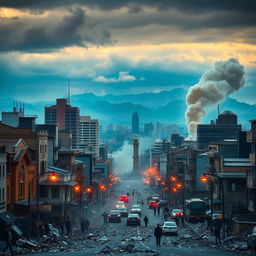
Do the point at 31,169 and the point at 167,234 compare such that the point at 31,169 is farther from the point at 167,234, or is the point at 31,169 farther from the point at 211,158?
the point at 211,158

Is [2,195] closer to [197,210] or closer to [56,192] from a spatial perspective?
[56,192]

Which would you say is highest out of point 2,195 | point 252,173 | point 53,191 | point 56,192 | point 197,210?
point 252,173

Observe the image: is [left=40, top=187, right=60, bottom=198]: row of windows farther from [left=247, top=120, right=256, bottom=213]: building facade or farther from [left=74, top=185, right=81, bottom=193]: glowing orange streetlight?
[left=247, top=120, right=256, bottom=213]: building facade

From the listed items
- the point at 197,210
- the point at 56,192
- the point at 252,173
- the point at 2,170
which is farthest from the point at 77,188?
the point at 2,170

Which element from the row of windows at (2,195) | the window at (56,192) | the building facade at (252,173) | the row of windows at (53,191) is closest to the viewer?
the row of windows at (2,195)

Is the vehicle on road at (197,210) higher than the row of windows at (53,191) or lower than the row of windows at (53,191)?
lower

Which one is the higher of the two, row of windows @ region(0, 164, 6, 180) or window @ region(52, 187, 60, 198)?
row of windows @ region(0, 164, 6, 180)

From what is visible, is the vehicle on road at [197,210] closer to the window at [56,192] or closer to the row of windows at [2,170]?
the window at [56,192]

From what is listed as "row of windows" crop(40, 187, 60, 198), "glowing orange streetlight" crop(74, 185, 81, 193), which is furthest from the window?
"glowing orange streetlight" crop(74, 185, 81, 193)

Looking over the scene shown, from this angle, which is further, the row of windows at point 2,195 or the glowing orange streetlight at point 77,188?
the glowing orange streetlight at point 77,188

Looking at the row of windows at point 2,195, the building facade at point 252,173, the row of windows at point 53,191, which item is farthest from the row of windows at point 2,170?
the building facade at point 252,173

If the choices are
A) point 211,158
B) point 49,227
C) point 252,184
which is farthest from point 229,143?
point 49,227
